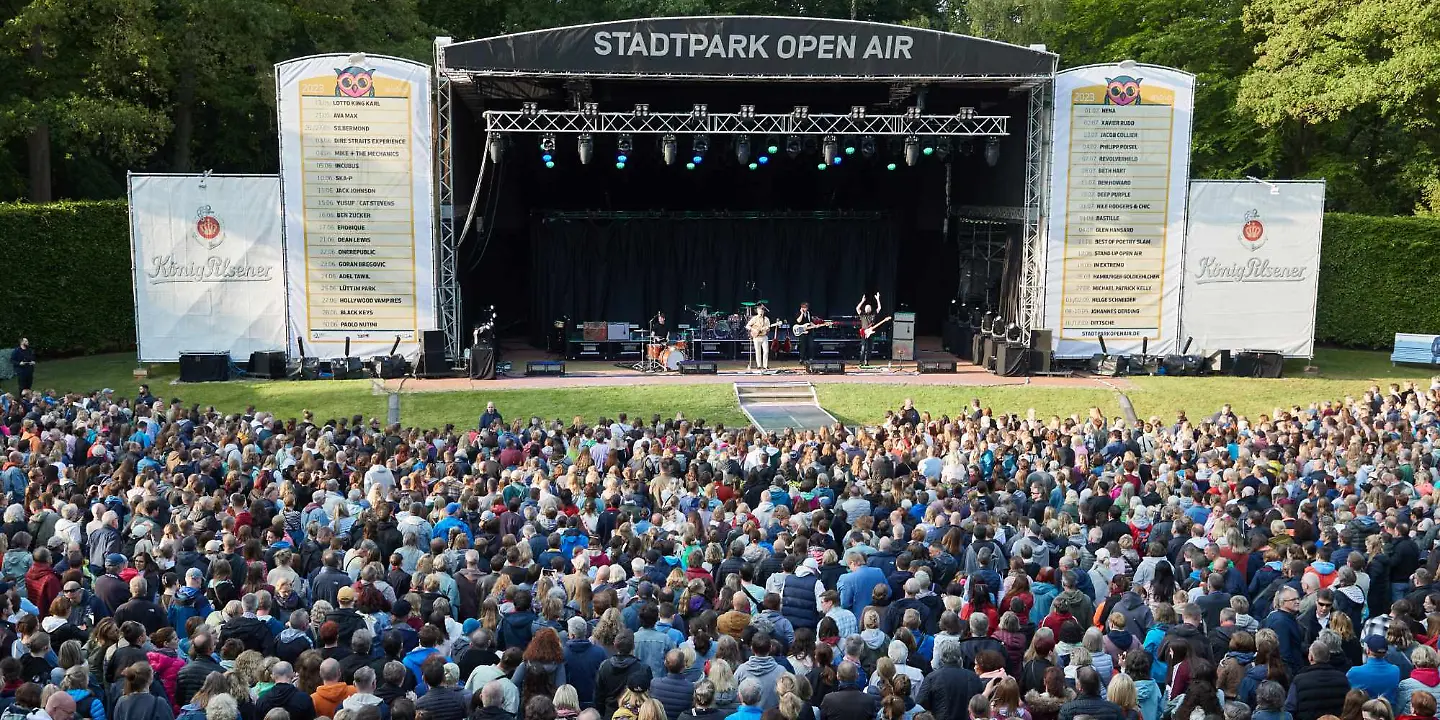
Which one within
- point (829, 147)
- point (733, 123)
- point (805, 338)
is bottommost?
point (805, 338)

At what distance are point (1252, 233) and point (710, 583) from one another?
1956 cm

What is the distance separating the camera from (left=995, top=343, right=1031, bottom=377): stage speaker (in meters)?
24.8

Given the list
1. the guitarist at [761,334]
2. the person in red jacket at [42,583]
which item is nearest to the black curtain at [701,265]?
the guitarist at [761,334]

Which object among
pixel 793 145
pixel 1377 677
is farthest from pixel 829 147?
pixel 1377 677

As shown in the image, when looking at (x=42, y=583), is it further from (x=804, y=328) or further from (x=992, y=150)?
(x=992, y=150)

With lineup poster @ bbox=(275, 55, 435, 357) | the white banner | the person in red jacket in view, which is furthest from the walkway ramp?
the person in red jacket

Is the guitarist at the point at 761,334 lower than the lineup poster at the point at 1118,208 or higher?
lower

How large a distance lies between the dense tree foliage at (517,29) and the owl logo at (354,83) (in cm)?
779

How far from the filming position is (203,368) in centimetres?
2367

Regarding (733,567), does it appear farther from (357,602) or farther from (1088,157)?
(1088,157)

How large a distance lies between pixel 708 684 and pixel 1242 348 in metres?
21.2

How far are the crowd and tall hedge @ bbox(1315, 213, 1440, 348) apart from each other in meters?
16.0

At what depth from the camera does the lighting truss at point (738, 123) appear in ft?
76.1

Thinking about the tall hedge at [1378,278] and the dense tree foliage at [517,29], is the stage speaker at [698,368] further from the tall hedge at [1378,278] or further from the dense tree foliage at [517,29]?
the tall hedge at [1378,278]
